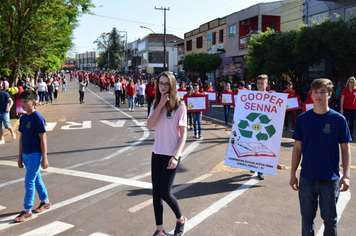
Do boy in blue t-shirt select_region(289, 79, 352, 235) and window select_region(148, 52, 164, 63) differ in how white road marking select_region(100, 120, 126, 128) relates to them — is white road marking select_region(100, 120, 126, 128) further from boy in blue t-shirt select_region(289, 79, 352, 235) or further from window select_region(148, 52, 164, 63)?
window select_region(148, 52, 164, 63)

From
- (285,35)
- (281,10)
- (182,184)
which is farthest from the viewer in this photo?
(281,10)

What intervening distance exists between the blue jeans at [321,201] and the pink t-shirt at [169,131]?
145 centimetres

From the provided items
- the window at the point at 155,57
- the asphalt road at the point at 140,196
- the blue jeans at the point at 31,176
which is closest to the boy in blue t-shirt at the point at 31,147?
the blue jeans at the point at 31,176

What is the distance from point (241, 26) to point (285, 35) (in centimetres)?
1333

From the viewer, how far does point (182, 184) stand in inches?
259

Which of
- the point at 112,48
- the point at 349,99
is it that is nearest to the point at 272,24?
the point at 349,99

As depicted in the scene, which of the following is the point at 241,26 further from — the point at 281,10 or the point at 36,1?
the point at 36,1

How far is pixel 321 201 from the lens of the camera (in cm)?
350

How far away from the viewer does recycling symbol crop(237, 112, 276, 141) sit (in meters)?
6.87

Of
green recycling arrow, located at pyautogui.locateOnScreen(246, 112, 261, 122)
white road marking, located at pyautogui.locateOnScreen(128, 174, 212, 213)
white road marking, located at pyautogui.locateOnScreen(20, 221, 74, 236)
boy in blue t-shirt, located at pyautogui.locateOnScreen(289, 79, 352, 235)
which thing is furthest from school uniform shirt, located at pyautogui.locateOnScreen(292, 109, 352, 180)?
green recycling arrow, located at pyautogui.locateOnScreen(246, 112, 261, 122)

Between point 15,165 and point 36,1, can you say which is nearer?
point 15,165

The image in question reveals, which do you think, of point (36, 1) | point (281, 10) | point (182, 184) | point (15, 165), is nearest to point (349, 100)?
point (182, 184)

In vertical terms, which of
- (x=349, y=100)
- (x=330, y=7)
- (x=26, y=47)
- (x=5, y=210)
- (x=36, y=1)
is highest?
(x=330, y=7)

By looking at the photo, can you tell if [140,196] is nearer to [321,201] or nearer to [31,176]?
[31,176]
